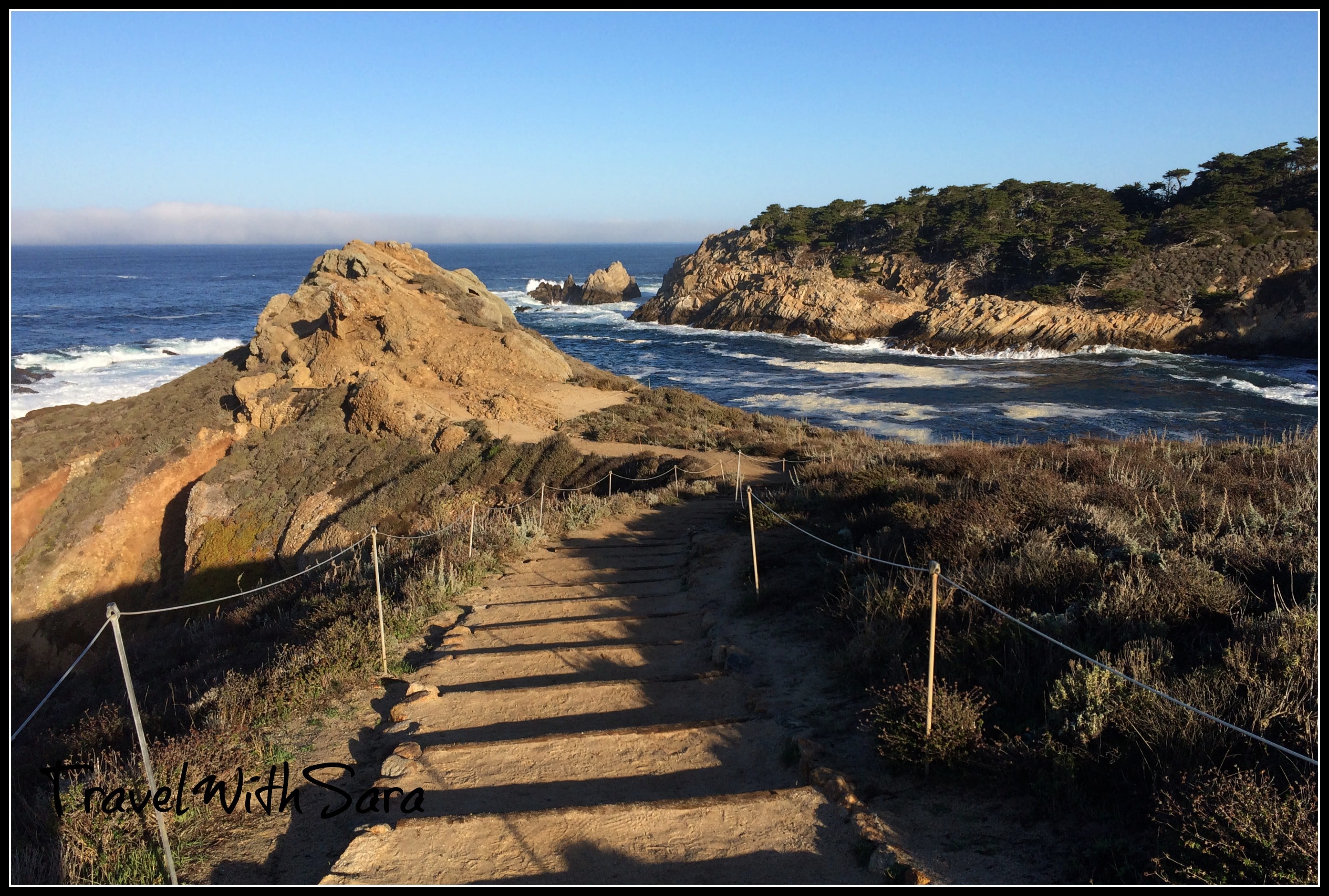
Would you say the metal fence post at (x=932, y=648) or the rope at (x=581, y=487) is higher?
the metal fence post at (x=932, y=648)

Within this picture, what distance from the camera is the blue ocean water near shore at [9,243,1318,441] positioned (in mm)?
32094

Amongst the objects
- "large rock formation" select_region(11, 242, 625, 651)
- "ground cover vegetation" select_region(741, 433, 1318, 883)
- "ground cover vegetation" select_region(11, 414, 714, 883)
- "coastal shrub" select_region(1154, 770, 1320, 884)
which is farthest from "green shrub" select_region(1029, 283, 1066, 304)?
"coastal shrub" select_region(1154, 770, 1320, 884)

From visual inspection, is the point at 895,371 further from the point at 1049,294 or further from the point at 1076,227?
the point at 1076,227

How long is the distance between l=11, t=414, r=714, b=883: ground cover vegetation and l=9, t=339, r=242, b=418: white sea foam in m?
21.2

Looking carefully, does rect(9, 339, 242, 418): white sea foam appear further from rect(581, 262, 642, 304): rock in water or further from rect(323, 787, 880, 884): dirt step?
rect(581, 262, 642, 304): rock in water

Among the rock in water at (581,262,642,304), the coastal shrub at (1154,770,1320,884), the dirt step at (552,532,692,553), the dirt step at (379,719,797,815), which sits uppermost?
the rock in water at (581,262,642,304)

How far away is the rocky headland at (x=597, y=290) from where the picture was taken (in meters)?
84.1

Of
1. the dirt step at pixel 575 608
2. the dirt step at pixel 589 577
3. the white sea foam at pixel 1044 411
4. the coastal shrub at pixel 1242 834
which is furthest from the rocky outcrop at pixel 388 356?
the white sea foam at pixel 1044 411

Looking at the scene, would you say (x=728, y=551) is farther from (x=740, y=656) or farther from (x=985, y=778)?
(x=985, y=778)

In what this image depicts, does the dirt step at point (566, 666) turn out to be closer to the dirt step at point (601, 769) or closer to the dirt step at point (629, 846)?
the dirt step at point (601, 769)

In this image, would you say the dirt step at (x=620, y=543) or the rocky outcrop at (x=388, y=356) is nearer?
the dirt step at (x=620, y=543)

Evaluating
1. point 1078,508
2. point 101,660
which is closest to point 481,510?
point 101,660

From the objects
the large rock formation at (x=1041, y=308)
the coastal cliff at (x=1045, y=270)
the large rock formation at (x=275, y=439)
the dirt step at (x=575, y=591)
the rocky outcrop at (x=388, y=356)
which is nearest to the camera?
the dirt step at (x=575, y=591)

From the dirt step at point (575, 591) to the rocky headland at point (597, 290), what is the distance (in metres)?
76.0
